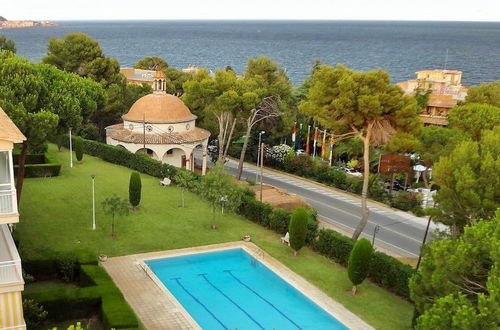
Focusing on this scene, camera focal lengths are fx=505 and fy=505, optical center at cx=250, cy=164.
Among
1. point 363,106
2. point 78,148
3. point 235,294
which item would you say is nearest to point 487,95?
point 363,106

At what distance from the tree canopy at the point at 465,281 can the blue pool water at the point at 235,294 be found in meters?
6.42

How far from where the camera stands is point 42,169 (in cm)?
3534

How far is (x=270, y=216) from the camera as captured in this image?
91.9ft

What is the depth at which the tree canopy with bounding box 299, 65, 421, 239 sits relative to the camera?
24.6m

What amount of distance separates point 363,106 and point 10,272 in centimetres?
1690

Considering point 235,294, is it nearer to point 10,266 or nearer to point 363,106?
point 10,266

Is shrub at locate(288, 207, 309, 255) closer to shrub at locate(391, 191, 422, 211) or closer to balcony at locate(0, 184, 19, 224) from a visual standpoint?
balcony at locate(0, 184, 19, 224)

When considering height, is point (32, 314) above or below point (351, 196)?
above

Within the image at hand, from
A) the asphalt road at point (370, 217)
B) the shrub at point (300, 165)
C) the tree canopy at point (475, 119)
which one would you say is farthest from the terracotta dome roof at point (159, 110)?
the tree canopy at point (475, 119)

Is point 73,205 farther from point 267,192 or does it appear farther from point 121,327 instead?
point 121,327

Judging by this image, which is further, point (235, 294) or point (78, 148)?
point (78, 148)

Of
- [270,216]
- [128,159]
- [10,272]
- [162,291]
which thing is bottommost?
[162,291]

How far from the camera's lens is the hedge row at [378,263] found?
20.9 meters

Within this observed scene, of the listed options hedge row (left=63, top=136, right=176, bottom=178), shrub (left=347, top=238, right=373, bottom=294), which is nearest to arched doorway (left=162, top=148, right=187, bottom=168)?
hedge row (left=63, top=136, right=176, bottom=178)
